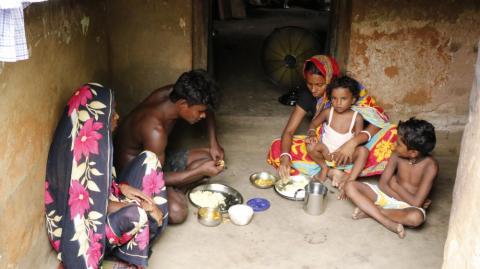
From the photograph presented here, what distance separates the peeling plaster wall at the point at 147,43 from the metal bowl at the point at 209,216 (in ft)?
4.63

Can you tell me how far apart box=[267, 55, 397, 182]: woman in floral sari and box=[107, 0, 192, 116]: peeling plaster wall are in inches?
40.7

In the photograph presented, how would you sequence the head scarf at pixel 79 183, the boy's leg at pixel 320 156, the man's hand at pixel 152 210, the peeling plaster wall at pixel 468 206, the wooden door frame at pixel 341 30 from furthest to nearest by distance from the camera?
the wooden door frame at pixel 341 30
the boy's leg at pixel 320 156
the man's hand at pixel 152 210
the head scarf at pixel 79 183
the peeling plaster wall at pixel 468 206

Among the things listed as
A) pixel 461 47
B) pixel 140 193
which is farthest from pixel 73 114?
pixel 461 47

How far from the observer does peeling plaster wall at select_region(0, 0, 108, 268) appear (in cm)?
215

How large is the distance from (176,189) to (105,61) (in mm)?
1298

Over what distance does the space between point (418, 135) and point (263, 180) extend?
4.05 ft

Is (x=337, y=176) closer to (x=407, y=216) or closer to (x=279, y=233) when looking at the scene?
(x=407, y=216)

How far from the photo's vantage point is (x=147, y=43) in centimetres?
418

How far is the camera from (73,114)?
263 cm

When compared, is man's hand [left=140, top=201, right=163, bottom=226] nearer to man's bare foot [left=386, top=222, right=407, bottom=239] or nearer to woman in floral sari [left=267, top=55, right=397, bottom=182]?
woman in floral sari [left=267, top=55, right=397, bottom=182]

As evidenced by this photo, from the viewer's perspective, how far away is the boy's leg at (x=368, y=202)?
128 inches

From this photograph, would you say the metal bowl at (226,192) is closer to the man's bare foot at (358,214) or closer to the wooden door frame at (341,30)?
the man's bare foot at (358,214)

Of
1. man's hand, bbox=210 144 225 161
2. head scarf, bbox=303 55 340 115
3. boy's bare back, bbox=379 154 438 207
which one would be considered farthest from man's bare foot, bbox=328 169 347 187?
man's hand, bbox=210 144 225 161

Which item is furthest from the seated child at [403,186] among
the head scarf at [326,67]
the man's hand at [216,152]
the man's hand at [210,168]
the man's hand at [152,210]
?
the man's hand at [152,210]
